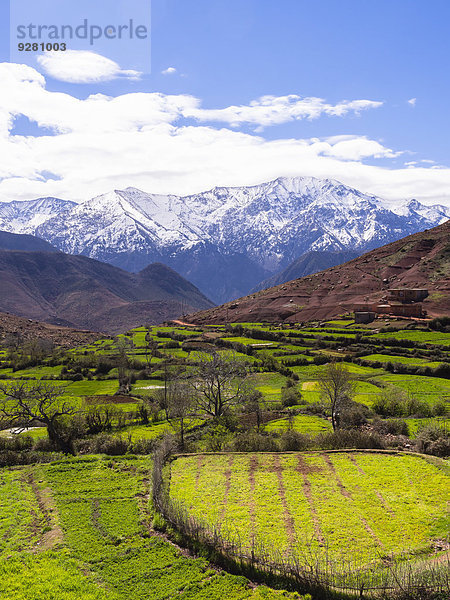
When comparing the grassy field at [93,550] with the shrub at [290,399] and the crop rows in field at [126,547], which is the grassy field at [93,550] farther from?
the shrub at [290,399]

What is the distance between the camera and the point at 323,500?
3303cm

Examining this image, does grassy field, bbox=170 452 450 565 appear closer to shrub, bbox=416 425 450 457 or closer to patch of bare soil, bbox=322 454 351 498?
patch of bare soil, bbox=322 454 351 498

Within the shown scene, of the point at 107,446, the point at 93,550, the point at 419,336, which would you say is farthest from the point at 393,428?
the point at 419,336

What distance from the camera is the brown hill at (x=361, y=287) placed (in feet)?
545

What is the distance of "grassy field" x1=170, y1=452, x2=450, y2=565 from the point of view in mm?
27422

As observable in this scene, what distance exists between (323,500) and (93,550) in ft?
51.5

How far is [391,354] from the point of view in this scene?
108688 millimetres

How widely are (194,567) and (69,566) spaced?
7179 mm

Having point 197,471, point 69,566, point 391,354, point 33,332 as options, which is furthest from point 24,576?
point 33,332

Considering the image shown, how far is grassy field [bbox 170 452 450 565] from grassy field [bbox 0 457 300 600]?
3413 millimetres

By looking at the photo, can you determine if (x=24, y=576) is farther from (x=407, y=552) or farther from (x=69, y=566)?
(x=407, y=552)

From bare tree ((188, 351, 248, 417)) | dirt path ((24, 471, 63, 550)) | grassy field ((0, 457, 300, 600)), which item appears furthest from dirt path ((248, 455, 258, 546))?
bare tree ((188, 351, 248, 417))

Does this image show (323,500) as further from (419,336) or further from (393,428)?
(419,336)

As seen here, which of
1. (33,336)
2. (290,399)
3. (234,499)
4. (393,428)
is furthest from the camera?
(33,336)
